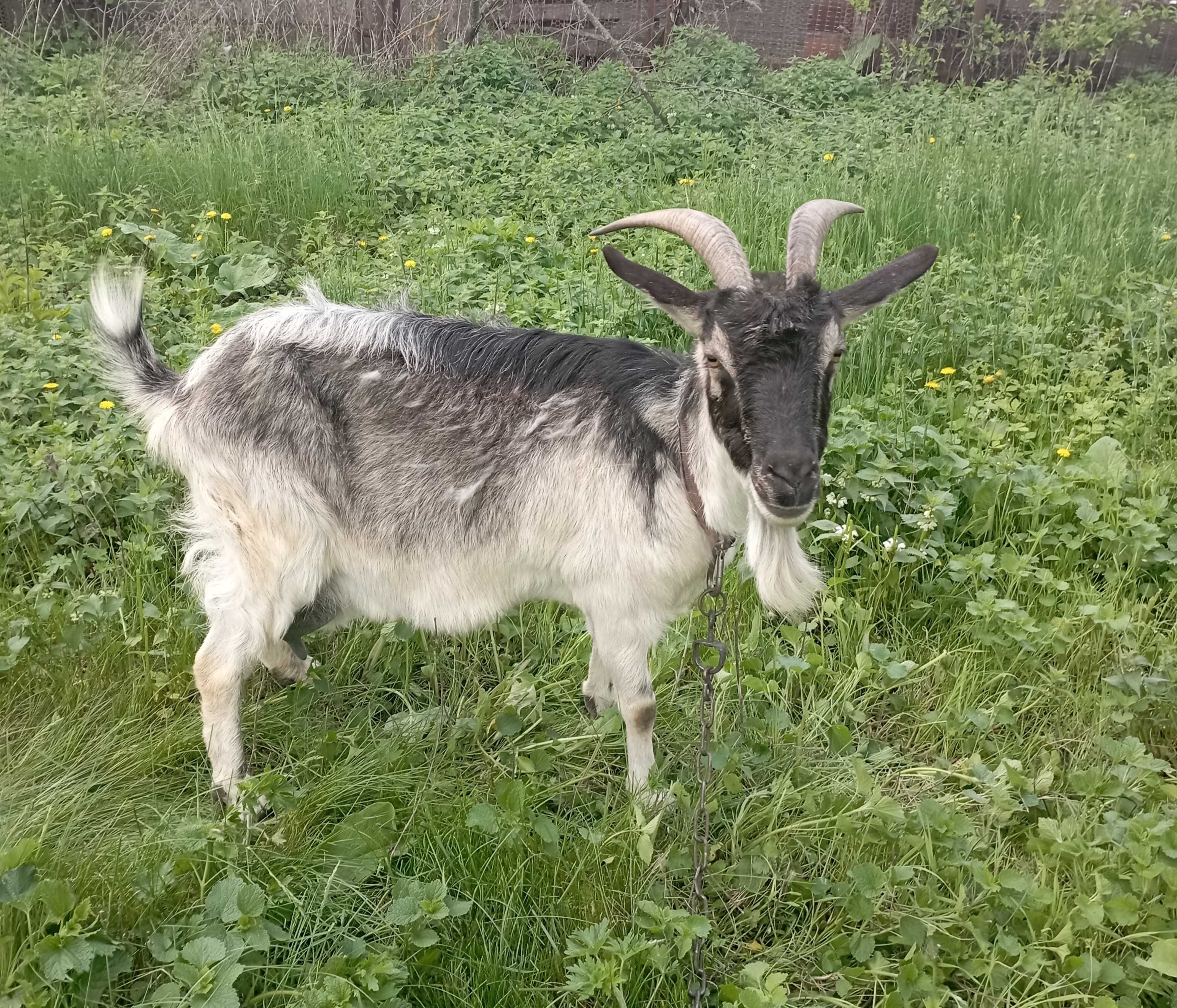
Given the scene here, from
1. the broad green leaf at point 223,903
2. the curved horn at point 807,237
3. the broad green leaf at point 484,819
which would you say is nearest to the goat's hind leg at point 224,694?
the broad green leaf at point 223,903

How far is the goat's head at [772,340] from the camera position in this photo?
2.14 meters

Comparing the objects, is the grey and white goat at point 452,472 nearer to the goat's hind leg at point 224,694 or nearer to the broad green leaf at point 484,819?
the goat's hind leg at point 224,694

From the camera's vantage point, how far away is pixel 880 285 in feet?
A: 8.10

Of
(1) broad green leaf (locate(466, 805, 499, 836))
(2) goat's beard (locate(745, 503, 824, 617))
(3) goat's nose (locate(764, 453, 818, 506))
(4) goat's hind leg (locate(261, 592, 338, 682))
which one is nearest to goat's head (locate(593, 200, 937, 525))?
(3) goat's nose (locate(764, 453, 818, 506))

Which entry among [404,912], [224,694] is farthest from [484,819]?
[224,694]

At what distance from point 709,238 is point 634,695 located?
4.22 ft

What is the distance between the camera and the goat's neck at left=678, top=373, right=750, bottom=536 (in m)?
2.43

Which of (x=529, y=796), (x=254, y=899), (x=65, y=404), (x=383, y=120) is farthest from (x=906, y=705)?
(x=383, y=120)

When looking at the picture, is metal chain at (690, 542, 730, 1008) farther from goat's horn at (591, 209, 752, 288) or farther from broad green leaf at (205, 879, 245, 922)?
broad green leaf at (205, 879, 245, 922)

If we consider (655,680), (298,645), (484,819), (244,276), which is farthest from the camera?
(244,276)

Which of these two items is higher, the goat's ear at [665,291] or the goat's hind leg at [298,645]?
the goat's ear at [665,291]

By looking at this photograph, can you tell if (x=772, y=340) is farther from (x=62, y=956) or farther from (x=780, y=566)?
(x=62, y=956)

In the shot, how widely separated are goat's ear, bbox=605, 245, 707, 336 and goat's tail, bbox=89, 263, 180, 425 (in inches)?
54.8

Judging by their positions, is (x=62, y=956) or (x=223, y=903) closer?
(x=62, y=956)
